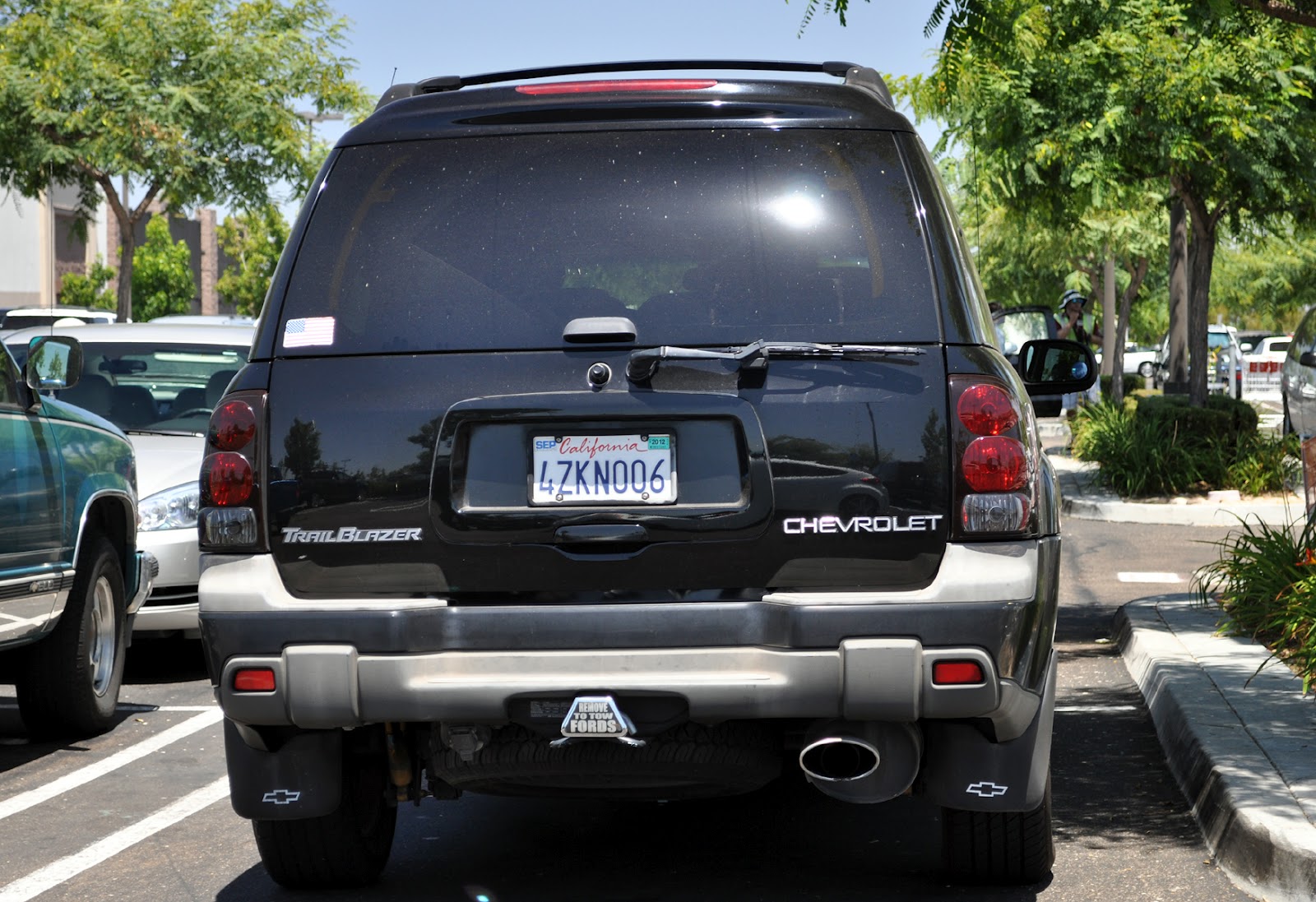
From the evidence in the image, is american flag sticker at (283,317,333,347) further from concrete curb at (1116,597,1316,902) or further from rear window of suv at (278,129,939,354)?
concrete curb at (1116,597,1316,902)

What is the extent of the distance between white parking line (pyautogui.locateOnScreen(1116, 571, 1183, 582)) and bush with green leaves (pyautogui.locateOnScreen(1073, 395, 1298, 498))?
169 inches

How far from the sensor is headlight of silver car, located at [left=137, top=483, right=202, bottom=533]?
8.73 m

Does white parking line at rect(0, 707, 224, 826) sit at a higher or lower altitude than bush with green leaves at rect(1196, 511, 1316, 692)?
lower

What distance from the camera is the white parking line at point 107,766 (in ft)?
20.8

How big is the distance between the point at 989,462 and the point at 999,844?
1291 mm

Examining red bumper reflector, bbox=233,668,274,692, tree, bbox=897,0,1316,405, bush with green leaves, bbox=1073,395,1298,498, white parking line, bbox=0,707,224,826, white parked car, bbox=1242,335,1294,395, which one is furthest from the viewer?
white parked car, bbox=1242,335,1294,395

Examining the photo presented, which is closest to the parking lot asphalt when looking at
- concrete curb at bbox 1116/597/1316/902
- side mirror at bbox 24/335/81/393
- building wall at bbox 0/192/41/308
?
concrete curb at bbox 1116/597/1316/902

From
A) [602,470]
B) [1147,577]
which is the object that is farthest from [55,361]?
[1147,577]

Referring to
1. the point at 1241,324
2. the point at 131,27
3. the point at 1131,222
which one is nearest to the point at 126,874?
the point at 131,27

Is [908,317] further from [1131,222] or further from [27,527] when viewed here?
[1131,222]

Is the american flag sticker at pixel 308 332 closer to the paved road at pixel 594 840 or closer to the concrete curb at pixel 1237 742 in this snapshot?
the paved road at pixel 594 840

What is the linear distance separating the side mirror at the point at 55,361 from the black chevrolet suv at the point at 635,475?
11.2 feet

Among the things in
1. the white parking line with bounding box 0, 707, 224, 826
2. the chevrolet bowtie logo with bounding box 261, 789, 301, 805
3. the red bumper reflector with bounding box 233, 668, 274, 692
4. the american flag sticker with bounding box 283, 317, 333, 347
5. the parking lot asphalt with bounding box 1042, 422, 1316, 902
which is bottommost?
the white parking line with bounding box 0, 707, 224, 826

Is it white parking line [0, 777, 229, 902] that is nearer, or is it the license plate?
the license plate
